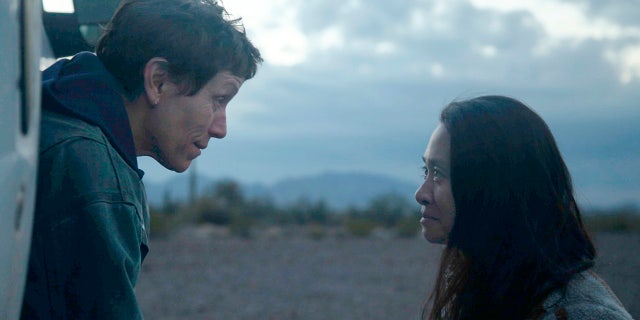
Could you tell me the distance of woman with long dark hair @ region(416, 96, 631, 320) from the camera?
7.95 feet

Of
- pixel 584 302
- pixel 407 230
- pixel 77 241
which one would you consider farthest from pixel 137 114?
pixel 407 230

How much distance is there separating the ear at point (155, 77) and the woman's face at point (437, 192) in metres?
0.90

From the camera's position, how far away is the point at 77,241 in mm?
1876

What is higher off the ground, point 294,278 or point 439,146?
point 439,146

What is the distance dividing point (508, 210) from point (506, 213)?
1 cm

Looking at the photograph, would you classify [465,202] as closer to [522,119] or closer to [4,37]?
[522,119]

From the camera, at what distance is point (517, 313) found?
240 cm

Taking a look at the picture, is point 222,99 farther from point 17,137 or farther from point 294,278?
point 294,278

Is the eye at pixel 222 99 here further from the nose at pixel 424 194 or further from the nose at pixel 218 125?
the nose at pixel 424 194

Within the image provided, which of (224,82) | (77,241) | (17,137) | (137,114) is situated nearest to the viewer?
(17,137)

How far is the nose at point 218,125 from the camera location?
8.11ft

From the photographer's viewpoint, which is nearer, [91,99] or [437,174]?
[91,99]

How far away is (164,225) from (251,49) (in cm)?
2459

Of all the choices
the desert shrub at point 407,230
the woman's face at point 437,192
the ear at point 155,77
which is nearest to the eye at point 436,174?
the woman's face at point 437,192
